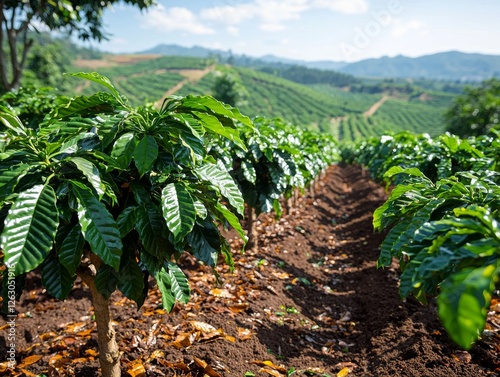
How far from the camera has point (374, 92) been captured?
111312 mm

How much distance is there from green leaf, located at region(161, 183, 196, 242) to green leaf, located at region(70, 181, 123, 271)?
21cm

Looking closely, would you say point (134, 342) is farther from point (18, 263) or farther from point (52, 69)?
point (52, 69)

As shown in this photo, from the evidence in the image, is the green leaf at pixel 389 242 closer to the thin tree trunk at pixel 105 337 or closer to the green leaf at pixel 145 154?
the green leaf at pixel 145 154

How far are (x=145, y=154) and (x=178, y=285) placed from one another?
730mm

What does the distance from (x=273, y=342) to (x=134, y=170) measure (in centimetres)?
201

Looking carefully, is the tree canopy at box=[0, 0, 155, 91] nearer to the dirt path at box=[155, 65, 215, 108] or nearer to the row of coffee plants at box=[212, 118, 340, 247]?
the row of coffee plants at box=[212, 118, 340, 247]

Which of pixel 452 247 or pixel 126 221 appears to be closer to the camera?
pixel 452 247

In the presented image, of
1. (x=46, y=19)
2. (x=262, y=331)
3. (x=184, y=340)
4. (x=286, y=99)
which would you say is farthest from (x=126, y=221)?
(x=286, y=99)

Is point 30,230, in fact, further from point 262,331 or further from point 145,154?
point 262,331

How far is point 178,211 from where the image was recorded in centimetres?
142

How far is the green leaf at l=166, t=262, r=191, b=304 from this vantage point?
5.67 feet

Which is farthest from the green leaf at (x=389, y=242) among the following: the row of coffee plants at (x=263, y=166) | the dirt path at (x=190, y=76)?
the dirt path at (x=190, y=76)

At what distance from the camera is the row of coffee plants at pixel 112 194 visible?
1.27m

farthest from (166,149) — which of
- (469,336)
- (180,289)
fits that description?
(469,336)
